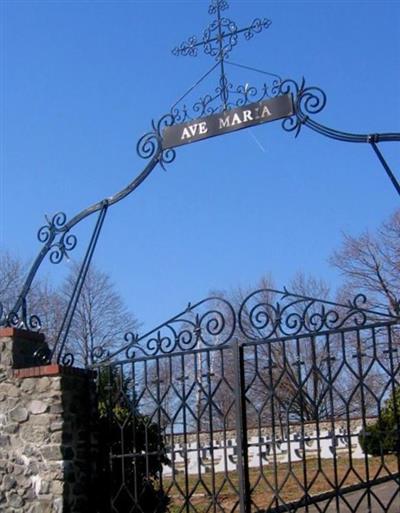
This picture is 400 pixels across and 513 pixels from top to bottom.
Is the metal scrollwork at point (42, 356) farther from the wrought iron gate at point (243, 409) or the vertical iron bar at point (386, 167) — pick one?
the vertical iron bar at point (386, 167)

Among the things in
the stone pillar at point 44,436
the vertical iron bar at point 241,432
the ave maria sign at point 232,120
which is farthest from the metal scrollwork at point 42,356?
the ave maria sign at point 232,120

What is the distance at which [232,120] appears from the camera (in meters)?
8.45

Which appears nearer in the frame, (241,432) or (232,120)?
(241,432)

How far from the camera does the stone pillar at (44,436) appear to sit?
8.33 m

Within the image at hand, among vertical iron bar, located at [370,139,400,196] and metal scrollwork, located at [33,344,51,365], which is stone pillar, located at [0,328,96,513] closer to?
metal scrollwork, located at [33,344,51,365]

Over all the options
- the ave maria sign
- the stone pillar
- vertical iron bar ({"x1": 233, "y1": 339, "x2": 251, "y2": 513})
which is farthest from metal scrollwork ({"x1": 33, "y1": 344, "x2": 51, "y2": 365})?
the ave maria sign

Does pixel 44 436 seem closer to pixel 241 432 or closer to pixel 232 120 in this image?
pixel 241 432

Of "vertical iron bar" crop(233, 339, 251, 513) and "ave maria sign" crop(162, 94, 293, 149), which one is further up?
"ave maria sign" crop(162, 94, 293, 149)

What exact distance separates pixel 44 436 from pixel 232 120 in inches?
147

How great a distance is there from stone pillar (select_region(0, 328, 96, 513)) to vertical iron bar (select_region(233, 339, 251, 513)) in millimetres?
1786

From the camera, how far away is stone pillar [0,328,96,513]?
8328mm

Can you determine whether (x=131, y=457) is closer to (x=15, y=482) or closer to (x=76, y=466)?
Result: (x=76, y=466)

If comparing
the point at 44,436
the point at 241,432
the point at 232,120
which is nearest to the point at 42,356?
the point at 44,436

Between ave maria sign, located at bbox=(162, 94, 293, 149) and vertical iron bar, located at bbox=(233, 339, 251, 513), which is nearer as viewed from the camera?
vertical iron bar, located at bbox=(233, 339, 251, 513)
